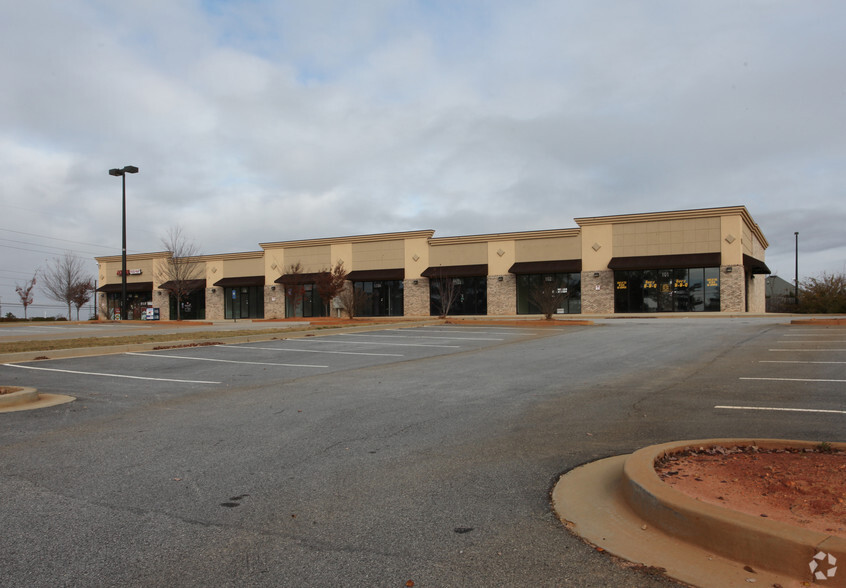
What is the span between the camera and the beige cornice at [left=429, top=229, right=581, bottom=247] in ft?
126

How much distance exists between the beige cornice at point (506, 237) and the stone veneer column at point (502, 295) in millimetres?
2679

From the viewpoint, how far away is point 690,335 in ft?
62.8

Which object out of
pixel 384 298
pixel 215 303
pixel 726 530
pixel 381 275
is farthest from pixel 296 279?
pixel 726 530

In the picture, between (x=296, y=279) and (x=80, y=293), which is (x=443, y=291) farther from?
(x=80, y=293)

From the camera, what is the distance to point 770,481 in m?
3.96

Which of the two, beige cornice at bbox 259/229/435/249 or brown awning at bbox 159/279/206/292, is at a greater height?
beige cornice at bbox 259/229/435/249

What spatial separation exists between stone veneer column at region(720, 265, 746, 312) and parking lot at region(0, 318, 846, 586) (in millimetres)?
23873

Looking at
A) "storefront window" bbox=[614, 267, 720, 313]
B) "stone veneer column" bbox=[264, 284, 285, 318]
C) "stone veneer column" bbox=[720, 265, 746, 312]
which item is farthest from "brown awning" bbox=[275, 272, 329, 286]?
"stone veneer column" bbox=[720, 265, 746, 312]

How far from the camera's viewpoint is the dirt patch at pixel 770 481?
11.2 feet

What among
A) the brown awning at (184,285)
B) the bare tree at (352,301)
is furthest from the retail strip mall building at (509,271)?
the bare tree at (352,301)

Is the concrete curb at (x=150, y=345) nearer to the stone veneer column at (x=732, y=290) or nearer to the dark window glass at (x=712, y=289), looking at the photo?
the dark window glass at (x=712, y=289)

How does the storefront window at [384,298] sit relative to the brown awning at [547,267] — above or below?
below

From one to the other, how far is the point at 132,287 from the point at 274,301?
15242 mm

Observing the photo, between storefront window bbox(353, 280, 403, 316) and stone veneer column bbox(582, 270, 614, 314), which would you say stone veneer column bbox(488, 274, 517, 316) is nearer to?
stone veneer column bbox(582, 270, 614, 314)
